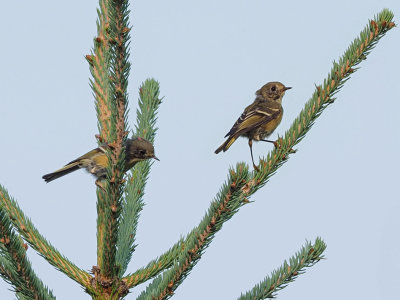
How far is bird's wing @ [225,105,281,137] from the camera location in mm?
6961

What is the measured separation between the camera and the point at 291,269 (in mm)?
3002

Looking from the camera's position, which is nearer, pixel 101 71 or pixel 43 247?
pixel 43 247

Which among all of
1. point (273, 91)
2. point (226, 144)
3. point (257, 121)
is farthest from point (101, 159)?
point (273, 91)

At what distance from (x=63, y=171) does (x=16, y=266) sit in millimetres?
2819

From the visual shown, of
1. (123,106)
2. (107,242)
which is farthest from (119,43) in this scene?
(107,242)

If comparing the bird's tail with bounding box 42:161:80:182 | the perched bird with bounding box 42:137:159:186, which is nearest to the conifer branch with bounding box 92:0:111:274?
the perched bird with bounding box 42:137:159:186

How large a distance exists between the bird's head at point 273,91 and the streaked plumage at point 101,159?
151 inches

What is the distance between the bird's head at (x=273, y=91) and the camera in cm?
845

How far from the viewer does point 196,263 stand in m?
2.77

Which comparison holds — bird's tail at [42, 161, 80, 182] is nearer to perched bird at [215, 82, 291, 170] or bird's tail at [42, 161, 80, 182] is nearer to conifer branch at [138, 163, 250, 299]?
perched bird at [215, 82, 291, 170]

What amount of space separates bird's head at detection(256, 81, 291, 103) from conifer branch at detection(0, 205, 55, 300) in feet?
19.9

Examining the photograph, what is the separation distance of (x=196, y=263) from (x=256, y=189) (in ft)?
2.98

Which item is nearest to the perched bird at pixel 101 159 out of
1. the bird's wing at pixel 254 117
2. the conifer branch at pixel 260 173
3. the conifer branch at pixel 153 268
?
the conifer branch at pixel 153 268

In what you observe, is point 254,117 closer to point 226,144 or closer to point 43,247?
point 226,144
